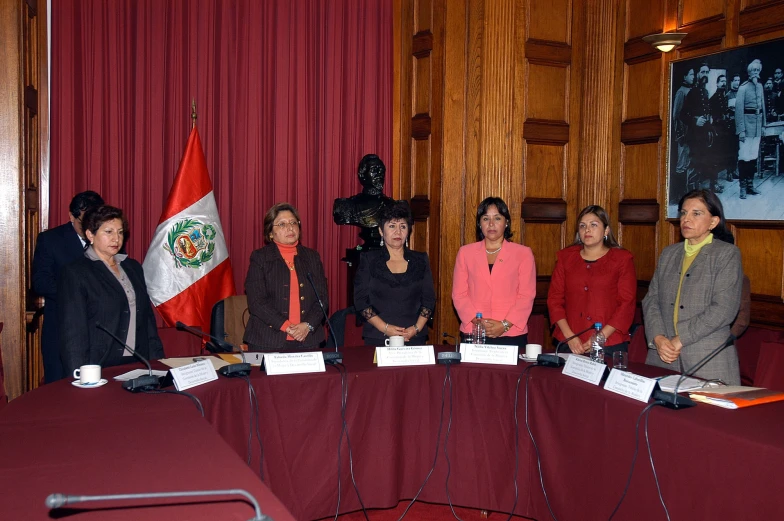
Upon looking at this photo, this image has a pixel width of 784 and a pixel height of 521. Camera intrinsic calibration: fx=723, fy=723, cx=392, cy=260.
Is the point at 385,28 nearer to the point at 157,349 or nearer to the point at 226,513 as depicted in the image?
the point at 157,349

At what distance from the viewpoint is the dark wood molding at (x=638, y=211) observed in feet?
15.0

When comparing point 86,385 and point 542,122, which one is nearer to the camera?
point 86,385

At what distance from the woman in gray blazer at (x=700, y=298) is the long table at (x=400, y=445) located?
0.30m

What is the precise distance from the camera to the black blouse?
11.5 ft

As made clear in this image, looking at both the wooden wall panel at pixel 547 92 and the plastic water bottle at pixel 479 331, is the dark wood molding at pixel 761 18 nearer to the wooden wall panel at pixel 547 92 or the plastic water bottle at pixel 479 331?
the wooden wall panel at pixel 547 92

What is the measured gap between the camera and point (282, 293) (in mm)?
3445

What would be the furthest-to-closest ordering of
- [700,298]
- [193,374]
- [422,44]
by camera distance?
[422,44] < [700,298] < [193,374]

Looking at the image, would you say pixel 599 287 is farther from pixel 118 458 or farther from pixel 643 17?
pixel 118 458

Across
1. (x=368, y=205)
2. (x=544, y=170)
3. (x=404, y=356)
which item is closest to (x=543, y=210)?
(x=544, y=170)

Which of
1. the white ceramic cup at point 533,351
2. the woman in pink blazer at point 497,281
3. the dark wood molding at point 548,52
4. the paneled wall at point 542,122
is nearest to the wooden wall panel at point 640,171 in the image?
the paneled wall at point 542,122

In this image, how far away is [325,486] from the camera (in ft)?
9.32

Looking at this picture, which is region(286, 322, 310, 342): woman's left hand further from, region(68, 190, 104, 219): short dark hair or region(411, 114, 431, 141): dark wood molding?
region(411, 114, 431, 141): dark wood molding

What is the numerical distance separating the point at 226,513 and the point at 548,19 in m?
4.23

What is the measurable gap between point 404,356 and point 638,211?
239 centimetres
